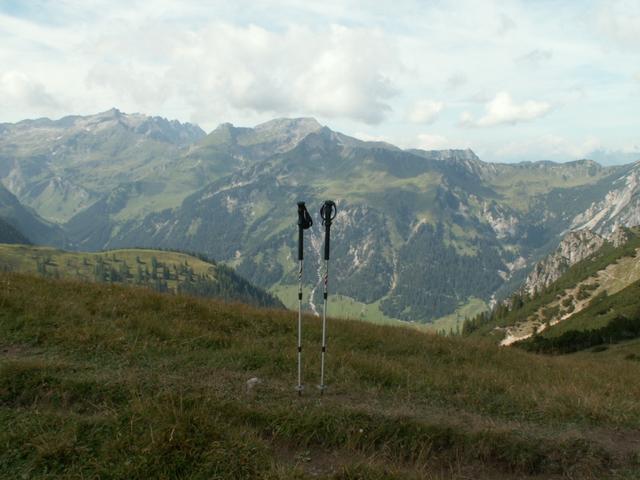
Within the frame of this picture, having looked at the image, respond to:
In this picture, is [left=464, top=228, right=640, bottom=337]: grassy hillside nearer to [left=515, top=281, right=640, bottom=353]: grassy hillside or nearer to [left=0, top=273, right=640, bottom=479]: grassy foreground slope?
[left=515, top=281, right=640, bottom=353]: grassy hillside

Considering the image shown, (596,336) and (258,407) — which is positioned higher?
(258,407)

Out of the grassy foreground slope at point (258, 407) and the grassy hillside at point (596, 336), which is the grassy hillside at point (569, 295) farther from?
the grassy foreground slope at point (258, 407)

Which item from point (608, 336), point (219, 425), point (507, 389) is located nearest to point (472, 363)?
point (507, 389)

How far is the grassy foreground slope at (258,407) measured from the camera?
7398 mm

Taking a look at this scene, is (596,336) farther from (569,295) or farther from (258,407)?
(569,295)

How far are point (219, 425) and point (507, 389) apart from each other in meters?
8.67

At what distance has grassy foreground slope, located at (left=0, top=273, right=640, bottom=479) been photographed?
7.40m

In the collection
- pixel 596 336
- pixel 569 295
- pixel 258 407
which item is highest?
pixel 258 407

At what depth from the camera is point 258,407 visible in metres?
9.50

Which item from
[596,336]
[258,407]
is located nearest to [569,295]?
[596,336]

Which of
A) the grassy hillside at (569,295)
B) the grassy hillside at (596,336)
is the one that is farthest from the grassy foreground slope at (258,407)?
the grassy hillside at (569,295)

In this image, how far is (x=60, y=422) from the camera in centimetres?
814

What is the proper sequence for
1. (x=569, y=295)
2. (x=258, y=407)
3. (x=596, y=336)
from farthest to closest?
(x=569, y=295) → (x=596, y=336) → (x=258, y=407)

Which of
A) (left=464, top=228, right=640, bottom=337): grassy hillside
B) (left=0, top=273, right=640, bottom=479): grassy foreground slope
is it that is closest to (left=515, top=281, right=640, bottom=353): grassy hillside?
(left=0, top=273, right=640, bottom=479): grassy foreground slope
